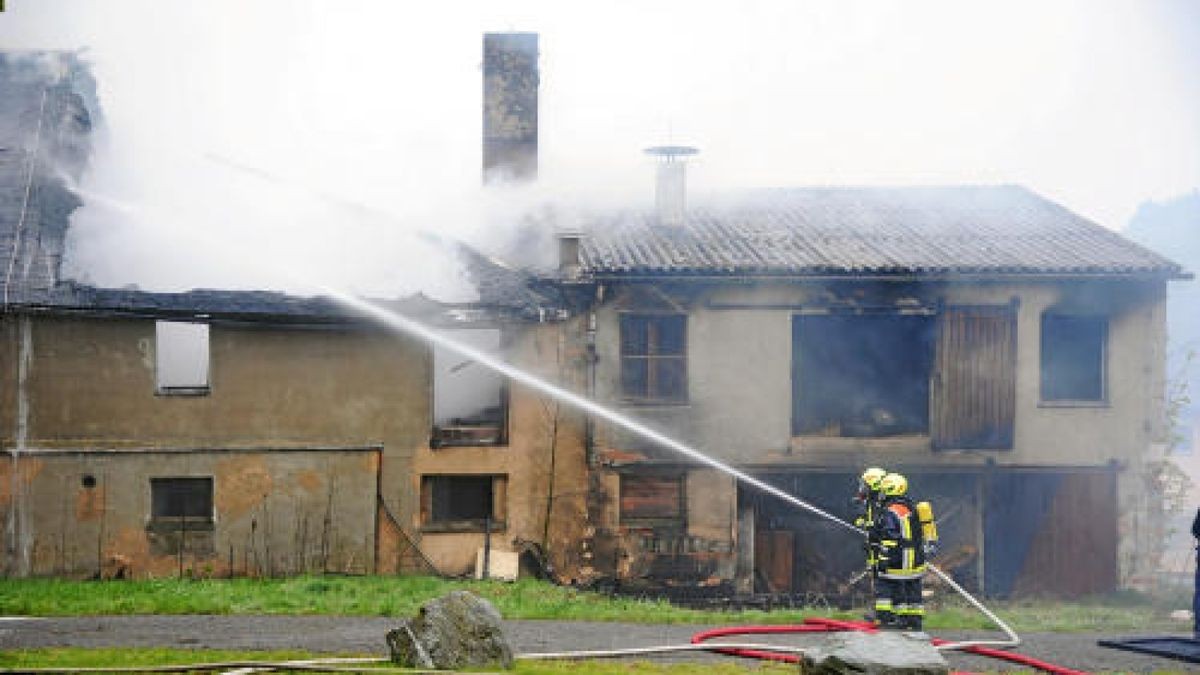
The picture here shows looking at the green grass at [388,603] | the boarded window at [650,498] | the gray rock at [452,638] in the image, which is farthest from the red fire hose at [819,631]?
the boarded window at [650,498]

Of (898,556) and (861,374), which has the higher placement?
(861,374)

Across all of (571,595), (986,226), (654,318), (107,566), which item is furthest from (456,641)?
(986,226)

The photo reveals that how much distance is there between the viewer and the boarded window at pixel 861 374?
70.6ft

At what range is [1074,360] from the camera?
21875mm

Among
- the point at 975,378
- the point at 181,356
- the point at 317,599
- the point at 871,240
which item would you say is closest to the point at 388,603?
the point at 317,599

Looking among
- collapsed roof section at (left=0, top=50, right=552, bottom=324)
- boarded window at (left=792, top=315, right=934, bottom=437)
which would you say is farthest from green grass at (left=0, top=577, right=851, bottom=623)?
boarded window at (left=792, top=315, right=934, bottom=437)

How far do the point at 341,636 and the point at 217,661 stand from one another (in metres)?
2.03

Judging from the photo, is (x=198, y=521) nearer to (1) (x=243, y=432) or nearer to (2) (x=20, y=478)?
(1) (x=243, y=432)

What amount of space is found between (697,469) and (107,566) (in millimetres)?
9294

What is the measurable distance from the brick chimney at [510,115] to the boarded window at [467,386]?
191 inches

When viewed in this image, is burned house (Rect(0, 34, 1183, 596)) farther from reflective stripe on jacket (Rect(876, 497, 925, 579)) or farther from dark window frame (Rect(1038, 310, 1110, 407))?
reflective stripe on jacket (Rect(876, 497, 925, 579))

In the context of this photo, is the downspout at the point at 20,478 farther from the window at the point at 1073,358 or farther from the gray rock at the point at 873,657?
the window at the point at 1073,358

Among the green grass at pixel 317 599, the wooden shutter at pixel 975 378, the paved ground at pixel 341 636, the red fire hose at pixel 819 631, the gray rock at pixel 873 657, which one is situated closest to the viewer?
the gray rock at pixel 873 657

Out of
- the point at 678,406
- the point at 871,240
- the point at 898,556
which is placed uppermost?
the point at 871,240
